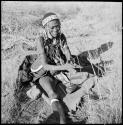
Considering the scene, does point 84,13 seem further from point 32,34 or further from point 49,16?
point 49,16

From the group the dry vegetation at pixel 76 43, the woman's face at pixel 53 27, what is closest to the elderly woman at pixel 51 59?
the woman's face at pixel 53 27

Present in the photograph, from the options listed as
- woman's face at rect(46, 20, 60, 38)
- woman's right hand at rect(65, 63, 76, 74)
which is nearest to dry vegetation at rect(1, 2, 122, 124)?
woman's right hand at rect(65, 63, 76, 74)

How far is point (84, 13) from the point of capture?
26.7ft

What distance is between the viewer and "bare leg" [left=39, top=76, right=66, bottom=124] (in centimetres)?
318

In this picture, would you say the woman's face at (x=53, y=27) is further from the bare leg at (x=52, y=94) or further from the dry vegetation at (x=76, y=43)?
the dry vegetation at (x=76, y=43)

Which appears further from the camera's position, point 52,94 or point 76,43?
point 76,43

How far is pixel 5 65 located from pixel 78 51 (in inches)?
55.6

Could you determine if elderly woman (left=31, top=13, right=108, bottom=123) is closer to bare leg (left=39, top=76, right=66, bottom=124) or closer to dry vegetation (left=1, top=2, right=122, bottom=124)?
bare leg (left=39, top=76, right=66, bottom=124)

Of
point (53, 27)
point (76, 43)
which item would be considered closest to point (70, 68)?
point (53, 27)

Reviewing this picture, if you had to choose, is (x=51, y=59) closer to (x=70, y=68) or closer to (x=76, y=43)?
(x=70, y=68)

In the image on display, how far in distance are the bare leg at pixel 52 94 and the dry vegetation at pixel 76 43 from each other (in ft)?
0.59

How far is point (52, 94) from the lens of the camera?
3.47 metres

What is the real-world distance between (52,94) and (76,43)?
7.66 ft

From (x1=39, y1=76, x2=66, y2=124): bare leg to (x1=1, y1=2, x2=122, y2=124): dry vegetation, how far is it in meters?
0.18
